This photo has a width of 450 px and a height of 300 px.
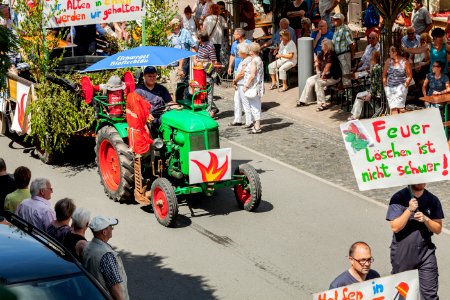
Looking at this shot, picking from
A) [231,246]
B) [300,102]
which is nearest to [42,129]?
[231,246]

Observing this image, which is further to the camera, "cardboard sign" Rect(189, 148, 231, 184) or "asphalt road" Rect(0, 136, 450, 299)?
"cardboard sign" Rect(189, 148, 231, 184)

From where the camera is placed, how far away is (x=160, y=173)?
13867 mm

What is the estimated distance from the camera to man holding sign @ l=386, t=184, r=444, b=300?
934cm

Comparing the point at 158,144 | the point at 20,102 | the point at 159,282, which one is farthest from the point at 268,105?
the point at 159,282

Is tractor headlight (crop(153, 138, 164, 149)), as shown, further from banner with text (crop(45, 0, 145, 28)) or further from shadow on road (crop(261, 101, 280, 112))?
shadow on road (crop(261, 101, 280, 112))

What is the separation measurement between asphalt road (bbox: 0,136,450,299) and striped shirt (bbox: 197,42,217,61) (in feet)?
17.1

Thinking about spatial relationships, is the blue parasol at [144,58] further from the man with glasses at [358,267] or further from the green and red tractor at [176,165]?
the man with glasses at [358,267]

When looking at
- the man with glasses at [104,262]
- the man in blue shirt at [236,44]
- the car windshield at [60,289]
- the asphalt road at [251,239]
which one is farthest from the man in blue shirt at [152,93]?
the car windshield at [60,289]

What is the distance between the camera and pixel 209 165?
1329 cm

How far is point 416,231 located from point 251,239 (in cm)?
366

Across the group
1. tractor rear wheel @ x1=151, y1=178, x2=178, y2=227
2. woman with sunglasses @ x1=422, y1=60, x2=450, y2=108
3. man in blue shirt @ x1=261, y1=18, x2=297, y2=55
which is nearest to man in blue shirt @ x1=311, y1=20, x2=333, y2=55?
man in blue shirt @ x1=261, y1=18, x2=297, y2=55

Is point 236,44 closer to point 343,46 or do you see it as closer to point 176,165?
point 343,46

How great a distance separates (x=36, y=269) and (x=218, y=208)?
6.96 metres

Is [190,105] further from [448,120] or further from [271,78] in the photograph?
[271,78]
